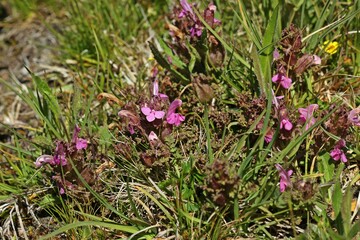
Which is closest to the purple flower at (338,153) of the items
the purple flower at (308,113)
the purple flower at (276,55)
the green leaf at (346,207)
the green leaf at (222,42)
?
the purple flower at (308,113)

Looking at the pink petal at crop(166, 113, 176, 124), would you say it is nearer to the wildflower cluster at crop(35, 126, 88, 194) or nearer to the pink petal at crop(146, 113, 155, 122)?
the pink petal at crop(146, 113, 155, 122)

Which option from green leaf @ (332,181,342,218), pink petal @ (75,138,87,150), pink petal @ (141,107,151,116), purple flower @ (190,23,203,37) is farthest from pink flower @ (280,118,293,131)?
pink petal @ (75,138,87,150)

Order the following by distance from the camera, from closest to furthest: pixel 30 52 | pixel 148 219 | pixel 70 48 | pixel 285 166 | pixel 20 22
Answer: pixel 285 166, pixel 148 219, pixel 70 48, pixel 30 52, pixel 20 22

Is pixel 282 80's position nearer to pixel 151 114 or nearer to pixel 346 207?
pixel 151 114

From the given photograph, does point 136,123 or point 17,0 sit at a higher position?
point 17,0

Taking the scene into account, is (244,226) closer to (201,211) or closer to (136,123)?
(201,211)

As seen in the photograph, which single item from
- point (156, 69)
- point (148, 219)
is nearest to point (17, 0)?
point (156, 69)

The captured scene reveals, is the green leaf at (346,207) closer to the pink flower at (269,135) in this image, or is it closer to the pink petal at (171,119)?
the pink flower at (269,135)
